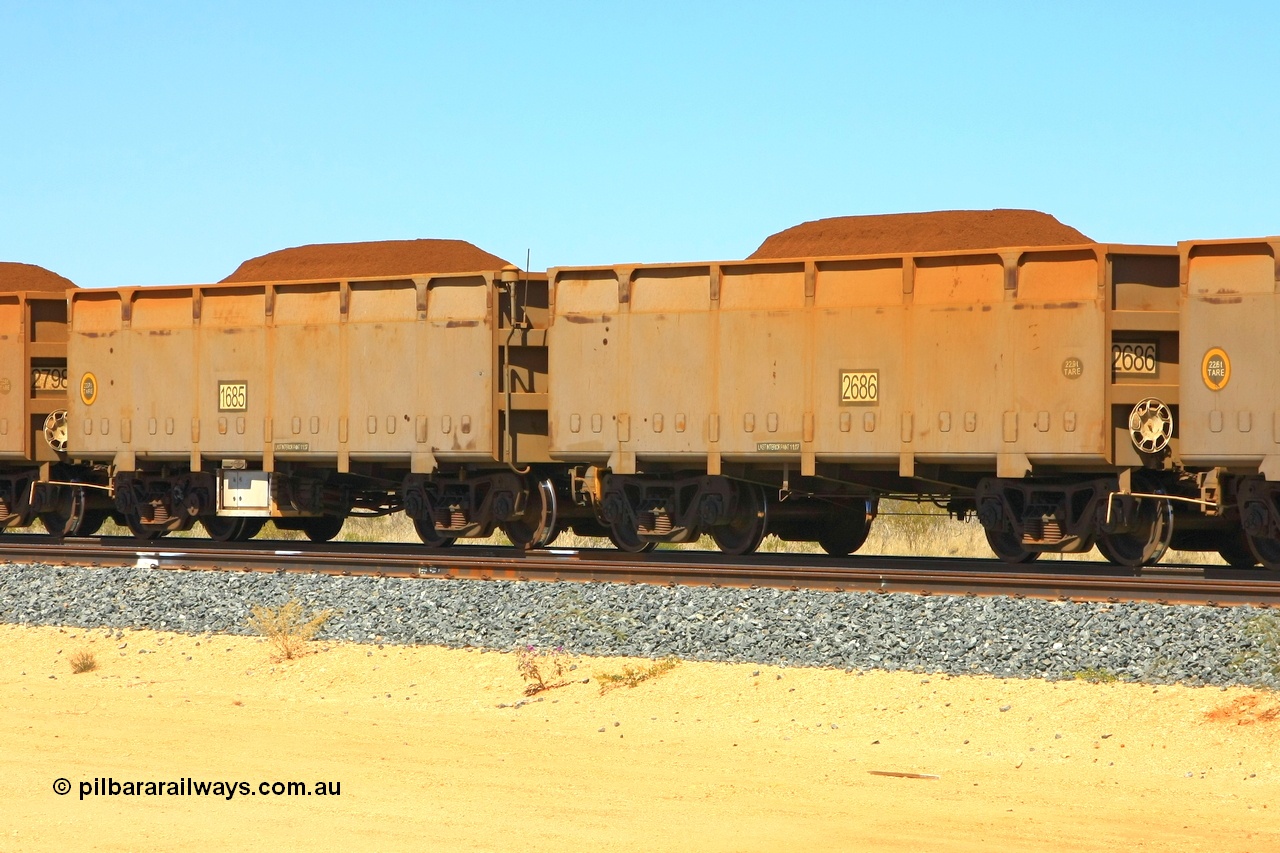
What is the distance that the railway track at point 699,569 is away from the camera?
1324 centimetres

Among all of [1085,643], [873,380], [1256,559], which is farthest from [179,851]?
[1256,559]

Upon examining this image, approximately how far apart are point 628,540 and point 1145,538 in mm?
5539

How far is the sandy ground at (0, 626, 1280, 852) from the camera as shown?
7.35 meters

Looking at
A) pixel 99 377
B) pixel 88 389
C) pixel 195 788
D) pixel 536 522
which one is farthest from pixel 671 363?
pixel 195 788

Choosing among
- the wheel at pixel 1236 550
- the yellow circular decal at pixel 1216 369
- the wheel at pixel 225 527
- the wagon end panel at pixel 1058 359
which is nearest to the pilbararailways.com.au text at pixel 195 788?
the wagon end panel at pixel 1058 359

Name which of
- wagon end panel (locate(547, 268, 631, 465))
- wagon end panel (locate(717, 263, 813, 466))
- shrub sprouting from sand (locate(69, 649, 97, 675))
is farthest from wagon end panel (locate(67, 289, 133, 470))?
wagon end panel (locate(717, 263, 813, 466))

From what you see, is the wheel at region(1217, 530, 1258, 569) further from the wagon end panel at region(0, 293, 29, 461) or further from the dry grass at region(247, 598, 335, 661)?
the wagon end panel at region(0, 293, 29, 461)

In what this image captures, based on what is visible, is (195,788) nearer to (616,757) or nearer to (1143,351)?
(616,757)

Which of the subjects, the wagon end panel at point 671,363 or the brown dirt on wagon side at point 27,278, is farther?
the brown dirt on wagon side at point 27,278

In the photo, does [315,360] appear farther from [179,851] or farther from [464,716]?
[179,851]

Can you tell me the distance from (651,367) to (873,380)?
2454mm

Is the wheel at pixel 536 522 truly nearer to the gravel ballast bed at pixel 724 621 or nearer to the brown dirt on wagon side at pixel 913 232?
the gravel ballast bed at pixel 724 621

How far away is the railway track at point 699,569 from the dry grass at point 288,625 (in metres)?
1.85

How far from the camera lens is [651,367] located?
653 inches
